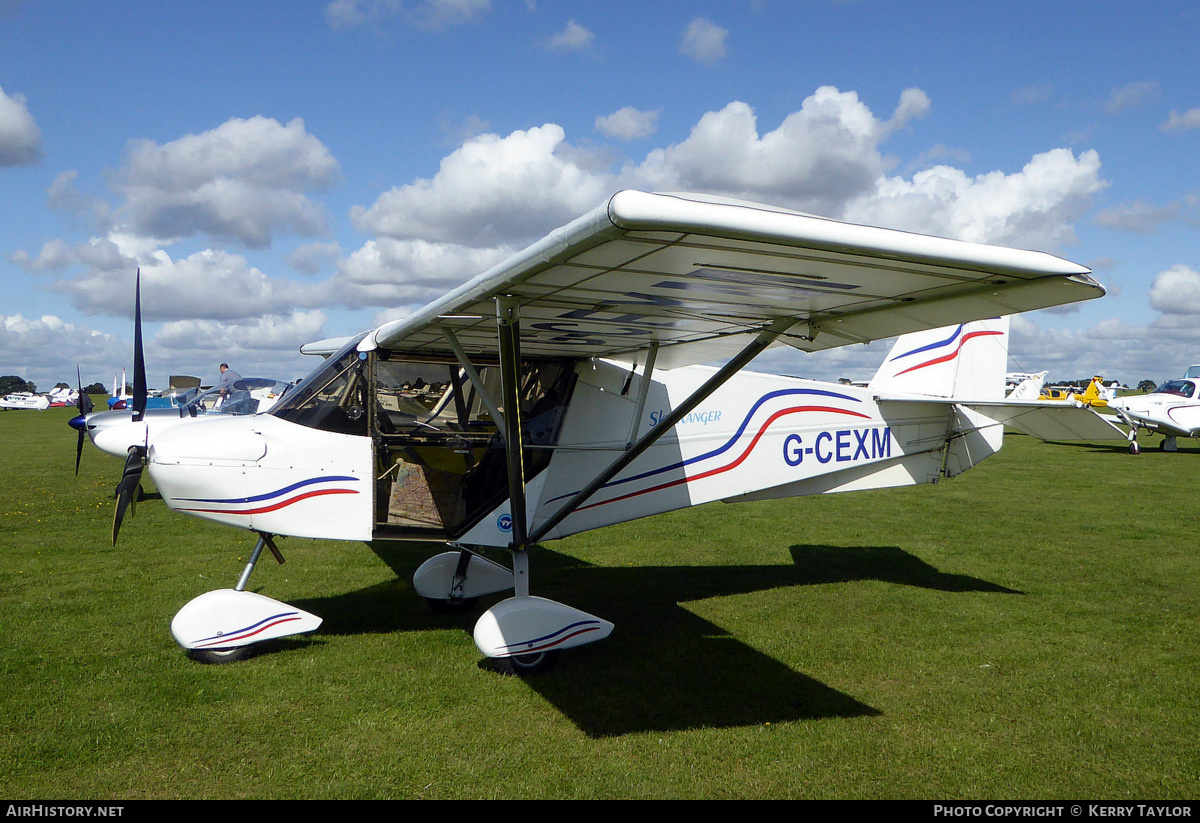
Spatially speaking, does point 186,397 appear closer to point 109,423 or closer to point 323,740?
point 109,423

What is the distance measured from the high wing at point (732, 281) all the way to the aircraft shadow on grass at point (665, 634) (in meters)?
2.17

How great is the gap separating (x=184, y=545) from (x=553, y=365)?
18.2 ft

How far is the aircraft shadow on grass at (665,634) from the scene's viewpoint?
13.9ft

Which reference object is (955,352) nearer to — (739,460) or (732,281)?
(739,460)

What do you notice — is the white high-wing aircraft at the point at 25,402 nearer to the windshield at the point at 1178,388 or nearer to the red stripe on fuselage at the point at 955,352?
the red stripe on fuselage at the point at 955,352

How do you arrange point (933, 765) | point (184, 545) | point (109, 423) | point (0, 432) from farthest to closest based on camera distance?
1. point (0, 432)
2. point (109, 423)
3. point (184, 545)
4. point (933, 765)

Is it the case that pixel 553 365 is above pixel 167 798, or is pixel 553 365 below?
above

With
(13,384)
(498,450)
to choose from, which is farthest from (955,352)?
(13,384)

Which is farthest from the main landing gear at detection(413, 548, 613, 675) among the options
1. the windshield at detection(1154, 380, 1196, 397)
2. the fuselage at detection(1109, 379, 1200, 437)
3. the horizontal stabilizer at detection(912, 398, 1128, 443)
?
the windshield at detection(1154, 380, 1196, 397)

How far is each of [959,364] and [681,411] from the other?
13.2 ft

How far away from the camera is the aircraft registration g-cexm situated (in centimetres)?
287

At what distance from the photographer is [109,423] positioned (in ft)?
33.3

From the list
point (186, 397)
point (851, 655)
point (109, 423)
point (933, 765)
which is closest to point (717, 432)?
point (851, 655)
